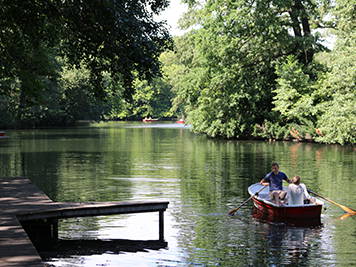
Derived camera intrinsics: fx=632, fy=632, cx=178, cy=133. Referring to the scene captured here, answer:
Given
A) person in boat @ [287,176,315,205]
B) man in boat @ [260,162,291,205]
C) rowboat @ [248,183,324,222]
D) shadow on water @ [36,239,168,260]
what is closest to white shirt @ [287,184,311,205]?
person in boat @ [287,176,315,205]

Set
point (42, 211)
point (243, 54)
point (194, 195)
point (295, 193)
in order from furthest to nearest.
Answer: point (243, 54) → point (194, 195) → point (295, 193) → point (42, 211)

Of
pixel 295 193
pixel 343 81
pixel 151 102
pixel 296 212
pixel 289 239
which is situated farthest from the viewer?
pixel 151 102

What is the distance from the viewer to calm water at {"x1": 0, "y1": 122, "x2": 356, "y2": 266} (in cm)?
1271

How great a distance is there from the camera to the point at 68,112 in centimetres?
8406

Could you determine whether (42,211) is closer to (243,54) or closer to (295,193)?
(295,193)

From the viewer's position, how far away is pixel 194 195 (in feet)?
69.4

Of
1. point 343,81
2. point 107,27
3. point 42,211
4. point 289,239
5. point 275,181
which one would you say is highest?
point 343,81

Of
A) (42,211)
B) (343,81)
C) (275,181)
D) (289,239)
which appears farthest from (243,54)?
(42,211)

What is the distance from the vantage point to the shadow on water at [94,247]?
42.6 ft

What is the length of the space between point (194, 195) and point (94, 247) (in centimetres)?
803

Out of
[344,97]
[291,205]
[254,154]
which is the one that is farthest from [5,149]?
[291,205]

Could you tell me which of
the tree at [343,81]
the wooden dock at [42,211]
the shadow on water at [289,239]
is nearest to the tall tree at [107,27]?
the wooden dock at [42,211]

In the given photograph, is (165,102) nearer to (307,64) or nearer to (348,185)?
(307,64)

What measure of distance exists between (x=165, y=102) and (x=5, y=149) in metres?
94.5
